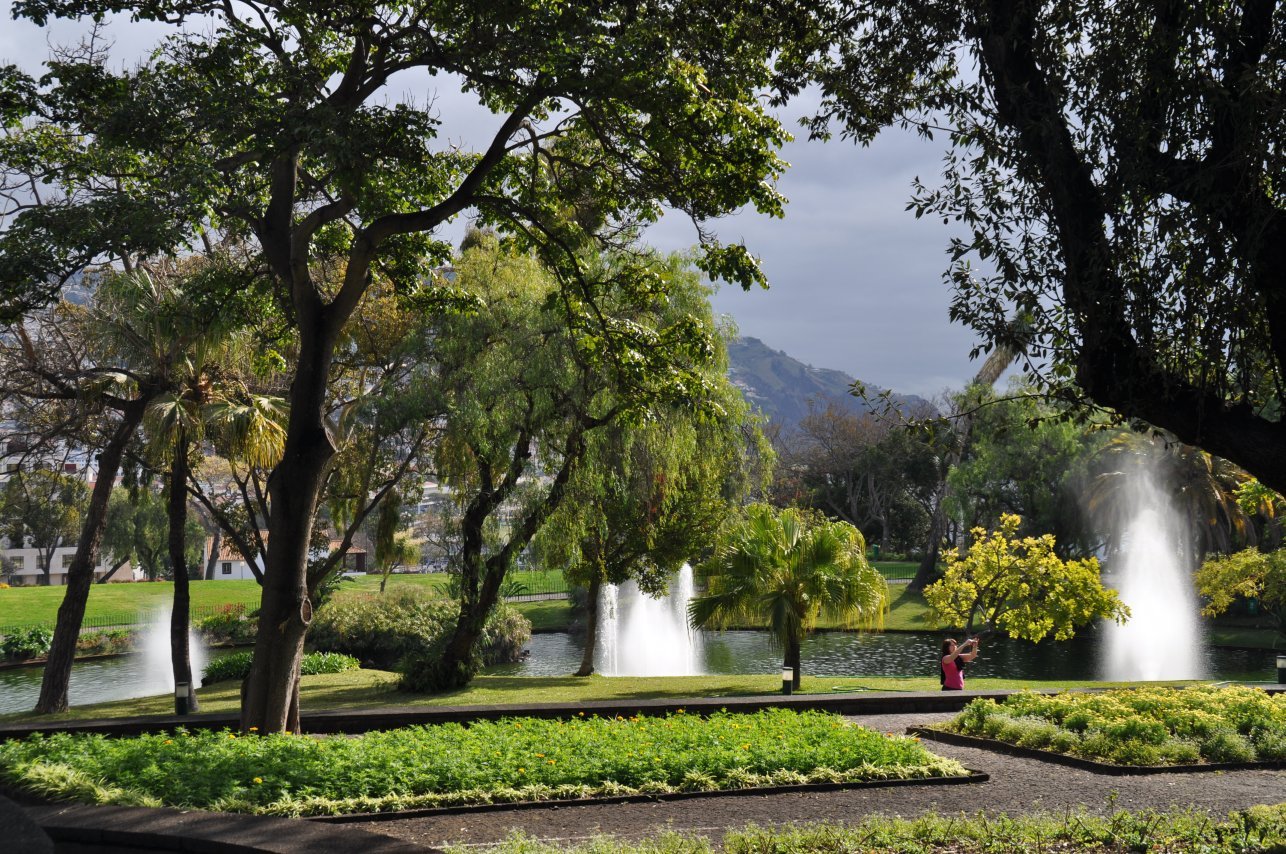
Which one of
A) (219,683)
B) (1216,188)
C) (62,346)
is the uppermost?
(62,346)

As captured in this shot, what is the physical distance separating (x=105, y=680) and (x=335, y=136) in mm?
31452

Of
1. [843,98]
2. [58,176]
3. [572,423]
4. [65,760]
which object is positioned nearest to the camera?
[65,760]

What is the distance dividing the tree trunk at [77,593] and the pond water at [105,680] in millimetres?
7232

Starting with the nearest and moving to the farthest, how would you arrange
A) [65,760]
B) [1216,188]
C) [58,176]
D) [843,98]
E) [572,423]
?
[1216,188] → [65,760] → [843,98] → [58,176] → [572,423]

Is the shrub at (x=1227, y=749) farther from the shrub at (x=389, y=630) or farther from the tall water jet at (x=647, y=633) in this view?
the shrub at (x=389, y=630)

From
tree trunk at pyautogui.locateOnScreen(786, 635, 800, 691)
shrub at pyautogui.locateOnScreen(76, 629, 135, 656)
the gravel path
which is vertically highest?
tree trunk at pyautogui.locateOnScreen(786, 635, 800, 691)

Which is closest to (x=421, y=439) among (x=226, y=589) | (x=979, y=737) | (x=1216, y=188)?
(x=979, y=737)

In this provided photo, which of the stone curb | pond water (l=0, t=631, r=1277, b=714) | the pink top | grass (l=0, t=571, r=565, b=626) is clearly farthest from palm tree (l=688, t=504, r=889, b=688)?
grass (l=0, t=571, r=565, b=626)

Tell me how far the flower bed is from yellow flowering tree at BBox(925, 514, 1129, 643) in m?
15.0

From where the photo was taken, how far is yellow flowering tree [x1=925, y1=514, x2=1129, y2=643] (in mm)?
25453

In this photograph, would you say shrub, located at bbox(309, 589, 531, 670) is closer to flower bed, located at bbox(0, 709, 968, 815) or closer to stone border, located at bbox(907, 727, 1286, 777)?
stone border, located at bbox(907, 727, 1286, 777)

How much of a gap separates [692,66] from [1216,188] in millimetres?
5395

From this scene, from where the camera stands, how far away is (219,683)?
26.5 meters

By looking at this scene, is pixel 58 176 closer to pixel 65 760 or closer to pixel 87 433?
pixel 65 760
